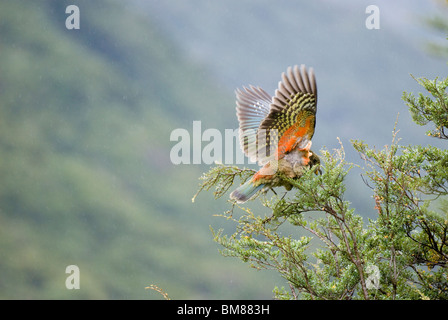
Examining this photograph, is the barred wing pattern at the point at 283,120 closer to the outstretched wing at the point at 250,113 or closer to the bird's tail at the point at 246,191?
the outstretched wing at the point at 250,113

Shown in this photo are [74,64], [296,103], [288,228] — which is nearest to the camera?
[296,103]

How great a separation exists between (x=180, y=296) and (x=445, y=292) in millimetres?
27642

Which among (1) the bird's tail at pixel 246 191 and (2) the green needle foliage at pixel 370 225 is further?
(1) the bird's tail at pixel 246 191

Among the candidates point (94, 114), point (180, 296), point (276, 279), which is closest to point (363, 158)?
point (180, 296)

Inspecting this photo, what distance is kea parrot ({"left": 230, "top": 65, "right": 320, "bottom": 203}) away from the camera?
4586mm

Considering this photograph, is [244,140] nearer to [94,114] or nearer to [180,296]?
[180,296]

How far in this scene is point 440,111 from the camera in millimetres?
4848

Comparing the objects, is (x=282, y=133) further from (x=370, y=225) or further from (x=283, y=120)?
(x=370, y=225)

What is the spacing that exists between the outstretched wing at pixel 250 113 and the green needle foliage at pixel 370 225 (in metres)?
0.34

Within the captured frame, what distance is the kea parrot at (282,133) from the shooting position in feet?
15.0

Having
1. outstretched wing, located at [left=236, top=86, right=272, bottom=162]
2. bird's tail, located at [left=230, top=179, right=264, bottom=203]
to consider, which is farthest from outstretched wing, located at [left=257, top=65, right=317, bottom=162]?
bird's tail, located at [left=230, top=179, right=264, bottom=203]

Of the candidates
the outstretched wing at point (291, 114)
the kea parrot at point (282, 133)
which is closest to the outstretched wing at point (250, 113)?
the kea parrot at point (282, 133)
